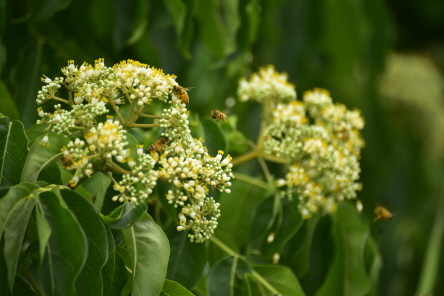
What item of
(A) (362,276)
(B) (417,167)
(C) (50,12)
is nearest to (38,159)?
(C) (50,12)

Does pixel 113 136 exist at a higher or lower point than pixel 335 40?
lower

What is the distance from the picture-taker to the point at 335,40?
2.77 m

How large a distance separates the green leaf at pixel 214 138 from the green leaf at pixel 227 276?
257 mm

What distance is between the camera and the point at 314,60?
2.84 m

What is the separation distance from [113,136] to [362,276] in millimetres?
898

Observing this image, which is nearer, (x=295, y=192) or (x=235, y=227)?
(x=295, y=192)

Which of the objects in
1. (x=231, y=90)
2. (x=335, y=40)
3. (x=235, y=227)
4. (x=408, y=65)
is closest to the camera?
(x=235, y=227)

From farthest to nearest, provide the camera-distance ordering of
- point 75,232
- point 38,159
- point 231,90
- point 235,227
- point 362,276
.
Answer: point 231,90, point 235,227, point 362,276, point 38,159, point 75,232

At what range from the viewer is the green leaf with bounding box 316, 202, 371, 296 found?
1.39 metres

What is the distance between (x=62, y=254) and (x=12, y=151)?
0.79 ft

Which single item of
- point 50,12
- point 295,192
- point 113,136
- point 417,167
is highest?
point 50,12

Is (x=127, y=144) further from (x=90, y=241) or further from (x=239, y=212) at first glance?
(x=239, y=212)

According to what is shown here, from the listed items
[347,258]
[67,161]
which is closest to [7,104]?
[67,161]

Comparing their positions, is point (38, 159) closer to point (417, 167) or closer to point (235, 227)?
point (235, 227)
